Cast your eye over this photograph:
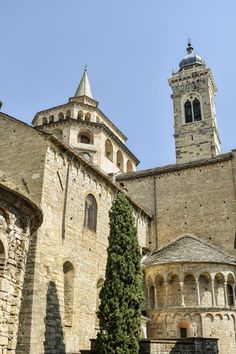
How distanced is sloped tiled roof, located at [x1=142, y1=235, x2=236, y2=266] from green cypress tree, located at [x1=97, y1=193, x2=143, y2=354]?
5605 millimetres

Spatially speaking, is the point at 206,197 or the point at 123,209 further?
the point at 206,197

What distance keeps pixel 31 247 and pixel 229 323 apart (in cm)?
1070

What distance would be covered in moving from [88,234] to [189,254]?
19.4 feet

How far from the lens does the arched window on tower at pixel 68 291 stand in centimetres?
1614

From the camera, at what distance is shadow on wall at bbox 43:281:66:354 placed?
14.4 m

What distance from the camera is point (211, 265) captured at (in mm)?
20125

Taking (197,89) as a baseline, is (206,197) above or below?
below

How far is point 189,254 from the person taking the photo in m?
20.9

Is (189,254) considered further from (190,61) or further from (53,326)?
(190,61)

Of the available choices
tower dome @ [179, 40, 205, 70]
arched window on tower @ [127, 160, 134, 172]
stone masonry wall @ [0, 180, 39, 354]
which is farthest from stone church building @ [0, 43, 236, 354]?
tower dome @ [179, 40, 205, 70]

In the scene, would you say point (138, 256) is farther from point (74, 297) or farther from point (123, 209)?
point (74, 297)

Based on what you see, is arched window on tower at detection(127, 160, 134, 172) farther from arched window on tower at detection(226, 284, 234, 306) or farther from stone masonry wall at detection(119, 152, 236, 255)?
arched window on tower at detection(226, 284, 234, 306)

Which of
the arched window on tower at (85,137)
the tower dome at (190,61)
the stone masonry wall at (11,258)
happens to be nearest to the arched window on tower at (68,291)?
the stone masonry wall at (11,258)

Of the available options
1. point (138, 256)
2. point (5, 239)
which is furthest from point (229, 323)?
point (5, 239)
